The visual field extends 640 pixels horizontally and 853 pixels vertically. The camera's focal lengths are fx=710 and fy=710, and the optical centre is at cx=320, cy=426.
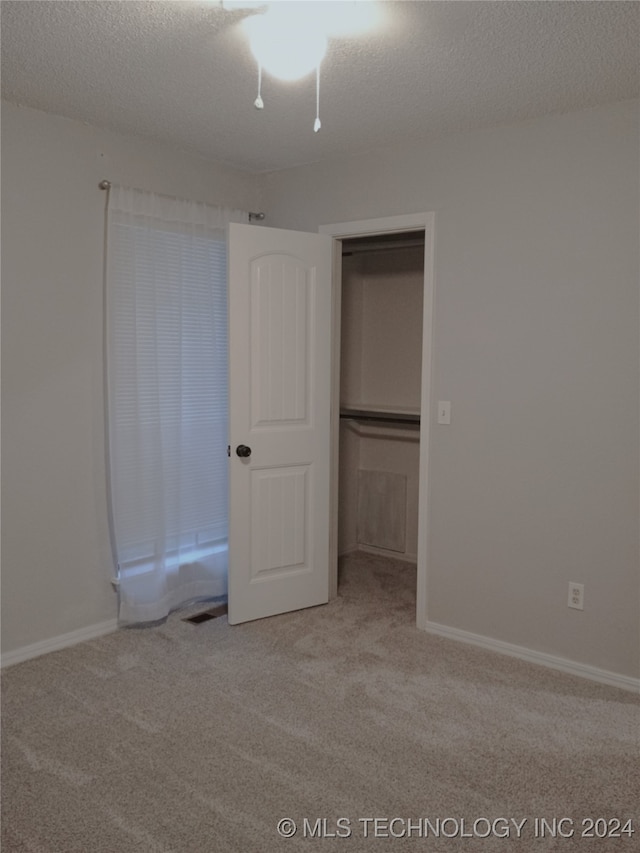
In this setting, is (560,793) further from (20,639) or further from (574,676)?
(20,639)

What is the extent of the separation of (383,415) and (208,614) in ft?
5.63

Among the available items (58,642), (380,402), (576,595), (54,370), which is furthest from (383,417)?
(58,642)

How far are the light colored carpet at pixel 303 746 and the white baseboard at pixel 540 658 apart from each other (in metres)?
0.06

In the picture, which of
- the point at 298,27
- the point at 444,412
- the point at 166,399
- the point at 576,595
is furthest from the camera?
the point at 166,399

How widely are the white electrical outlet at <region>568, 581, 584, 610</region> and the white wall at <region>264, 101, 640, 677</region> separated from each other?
0.03 m

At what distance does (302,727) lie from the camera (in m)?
2.75

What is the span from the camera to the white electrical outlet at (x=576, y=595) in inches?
126

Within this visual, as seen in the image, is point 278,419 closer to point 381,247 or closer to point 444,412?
point 444,412

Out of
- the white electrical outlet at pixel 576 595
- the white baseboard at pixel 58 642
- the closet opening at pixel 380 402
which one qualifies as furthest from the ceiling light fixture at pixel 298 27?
the white baseboard at pixel 58 642

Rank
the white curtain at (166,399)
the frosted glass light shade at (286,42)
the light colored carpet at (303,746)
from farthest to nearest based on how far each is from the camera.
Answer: the white curtain at (166,399), the frosted glass light shade at (286,42), the light colored carpet at (303,746)

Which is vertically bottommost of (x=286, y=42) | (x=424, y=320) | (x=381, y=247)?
(x=424, y=320)

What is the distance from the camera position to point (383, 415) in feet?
15.5

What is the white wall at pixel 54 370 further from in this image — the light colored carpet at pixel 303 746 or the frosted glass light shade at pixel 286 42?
the frosted glass light shade at pixel 286 42

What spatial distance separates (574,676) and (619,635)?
0.29m
